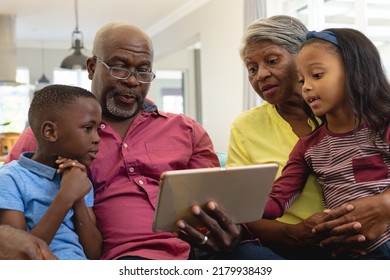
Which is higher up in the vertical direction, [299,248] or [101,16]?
[101,16]

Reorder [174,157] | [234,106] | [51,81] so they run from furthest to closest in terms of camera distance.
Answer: [51,81], [234,106], [174,157]

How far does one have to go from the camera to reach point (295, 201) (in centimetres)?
151

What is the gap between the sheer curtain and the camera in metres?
5.08

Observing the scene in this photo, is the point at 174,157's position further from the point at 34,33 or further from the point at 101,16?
the point at 34,33

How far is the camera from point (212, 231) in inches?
49.1

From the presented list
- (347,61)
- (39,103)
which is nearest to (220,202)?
(347,61)

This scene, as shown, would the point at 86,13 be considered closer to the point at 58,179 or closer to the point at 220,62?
the point at 220,62

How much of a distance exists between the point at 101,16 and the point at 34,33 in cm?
194

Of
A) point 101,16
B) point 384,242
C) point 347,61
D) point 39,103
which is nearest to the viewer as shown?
point 384,242

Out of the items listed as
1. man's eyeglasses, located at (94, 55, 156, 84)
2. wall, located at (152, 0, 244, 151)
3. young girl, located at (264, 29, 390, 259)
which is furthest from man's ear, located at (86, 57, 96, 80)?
wall, located at (152, 0, 244, 151)

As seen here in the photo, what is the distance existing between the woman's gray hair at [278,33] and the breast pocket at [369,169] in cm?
52

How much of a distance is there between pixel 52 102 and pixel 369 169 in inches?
36.0

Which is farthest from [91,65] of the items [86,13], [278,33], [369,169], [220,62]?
[86,13]

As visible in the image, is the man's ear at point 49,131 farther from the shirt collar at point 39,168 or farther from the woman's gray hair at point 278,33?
the woman's gray hair at point 278,33
